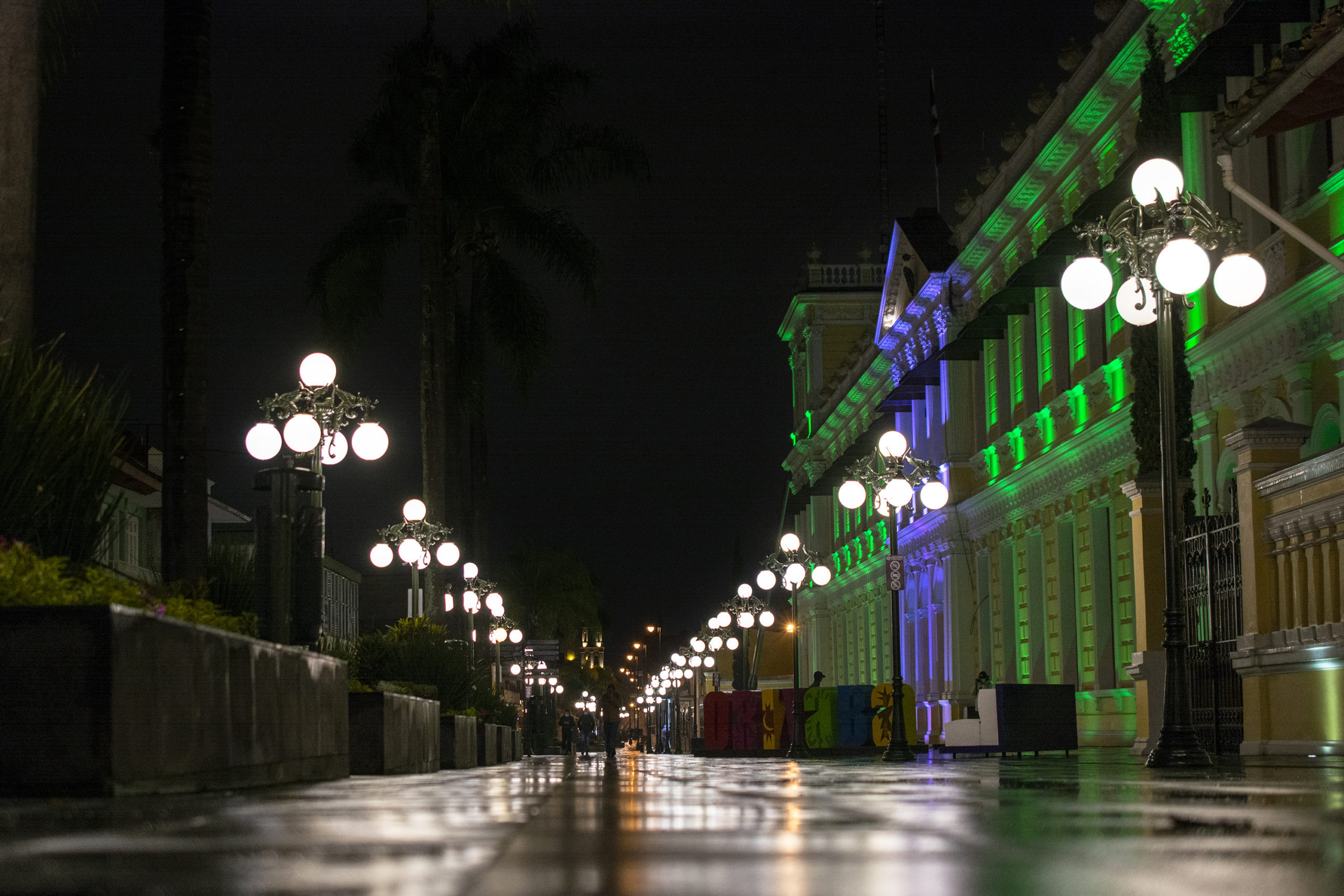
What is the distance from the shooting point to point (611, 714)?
1489 inches

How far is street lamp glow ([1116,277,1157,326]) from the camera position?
16.8 meters

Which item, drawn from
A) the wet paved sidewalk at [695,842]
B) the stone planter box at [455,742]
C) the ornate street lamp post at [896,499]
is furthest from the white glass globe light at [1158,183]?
the stone planter box at [455,742]

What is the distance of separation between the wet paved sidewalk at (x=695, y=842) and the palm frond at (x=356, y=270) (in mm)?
25396

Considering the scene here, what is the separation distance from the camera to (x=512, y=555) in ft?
312

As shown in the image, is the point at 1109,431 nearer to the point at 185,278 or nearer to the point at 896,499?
the point at 896,499

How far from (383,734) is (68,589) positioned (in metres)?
7.80

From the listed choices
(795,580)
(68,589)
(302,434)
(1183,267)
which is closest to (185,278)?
(302,434)

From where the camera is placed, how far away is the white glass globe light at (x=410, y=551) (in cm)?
3003

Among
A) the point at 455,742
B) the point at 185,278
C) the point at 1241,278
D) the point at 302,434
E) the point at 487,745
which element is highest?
the point at 185,278

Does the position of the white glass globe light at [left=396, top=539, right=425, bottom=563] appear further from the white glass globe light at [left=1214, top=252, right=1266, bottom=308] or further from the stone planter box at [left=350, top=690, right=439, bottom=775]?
the white glass globe light at [left=1214, top=252, right=1266, bottom=308]

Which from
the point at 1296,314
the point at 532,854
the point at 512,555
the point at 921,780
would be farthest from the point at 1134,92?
the point at 512,555

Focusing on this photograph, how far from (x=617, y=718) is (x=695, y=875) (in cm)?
3475

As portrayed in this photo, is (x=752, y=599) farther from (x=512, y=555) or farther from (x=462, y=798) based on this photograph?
(x=462, y=798)

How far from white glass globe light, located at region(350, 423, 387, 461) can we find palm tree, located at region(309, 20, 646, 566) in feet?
37.5
